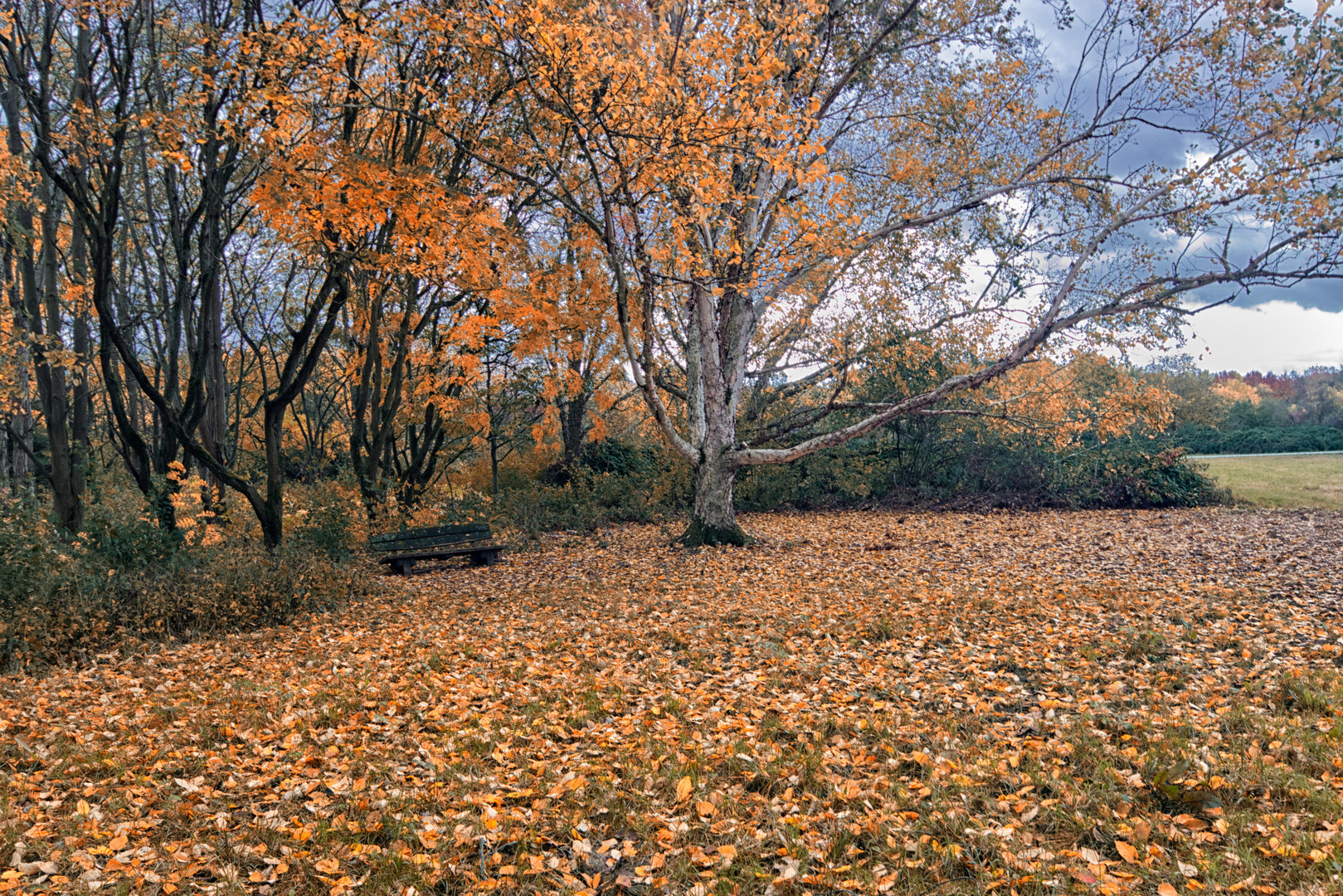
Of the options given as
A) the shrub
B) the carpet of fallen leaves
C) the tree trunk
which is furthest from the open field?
the shrub

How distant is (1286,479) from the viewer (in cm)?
2070

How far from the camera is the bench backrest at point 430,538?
33.6ft

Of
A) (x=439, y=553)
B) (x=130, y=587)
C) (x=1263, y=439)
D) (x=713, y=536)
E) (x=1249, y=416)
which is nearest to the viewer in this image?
(x=130, y=587)

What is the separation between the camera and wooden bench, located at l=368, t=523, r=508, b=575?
402 inches

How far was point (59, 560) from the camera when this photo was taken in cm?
677

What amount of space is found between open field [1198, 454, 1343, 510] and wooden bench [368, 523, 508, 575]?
16956 millimetres

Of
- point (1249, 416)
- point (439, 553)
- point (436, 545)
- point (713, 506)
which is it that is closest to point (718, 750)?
point (439, 553)

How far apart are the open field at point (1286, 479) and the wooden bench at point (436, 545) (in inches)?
668

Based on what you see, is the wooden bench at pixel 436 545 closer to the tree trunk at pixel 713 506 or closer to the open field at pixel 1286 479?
the tree trunk at pixel 713 506

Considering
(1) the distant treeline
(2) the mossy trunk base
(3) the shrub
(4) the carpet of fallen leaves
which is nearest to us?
(4) the carpet of fallen leaves

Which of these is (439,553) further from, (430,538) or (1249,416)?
(1249,416)

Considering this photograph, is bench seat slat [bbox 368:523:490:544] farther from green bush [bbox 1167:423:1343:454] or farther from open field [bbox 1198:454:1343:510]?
green bush [bbox 1167:423:1343:454]

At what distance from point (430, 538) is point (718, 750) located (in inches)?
301

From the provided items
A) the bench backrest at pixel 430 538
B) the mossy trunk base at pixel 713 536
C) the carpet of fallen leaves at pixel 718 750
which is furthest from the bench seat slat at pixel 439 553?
the mossy trunk base at pixel 713 536
